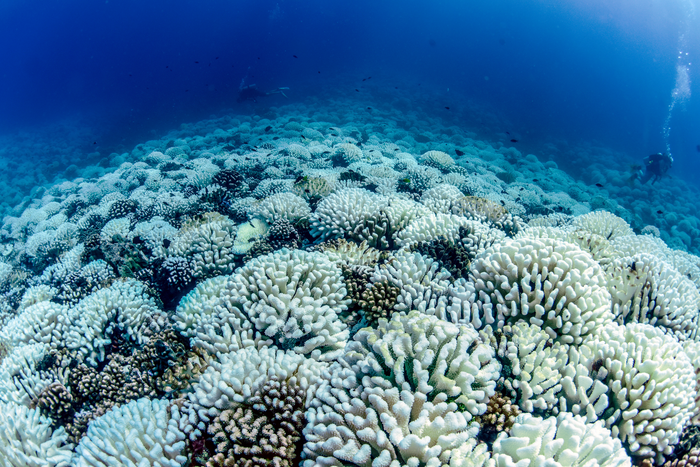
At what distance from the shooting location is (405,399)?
75.3 inches

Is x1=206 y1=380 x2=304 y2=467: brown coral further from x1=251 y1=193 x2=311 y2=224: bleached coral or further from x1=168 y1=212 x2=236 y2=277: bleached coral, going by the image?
x1=251 y1=193 x2=311 y2=224: bleached coral

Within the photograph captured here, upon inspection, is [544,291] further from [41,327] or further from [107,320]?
[41,327]

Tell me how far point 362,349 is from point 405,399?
538 millimetres

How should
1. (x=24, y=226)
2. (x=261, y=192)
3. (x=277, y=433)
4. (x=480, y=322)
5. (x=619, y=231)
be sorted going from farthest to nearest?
(x=24, y=226) → (x=261, y=192) → (x=619, y=231) → (x=480, y=322) → (x=277, y=433)

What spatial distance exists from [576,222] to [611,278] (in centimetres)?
297

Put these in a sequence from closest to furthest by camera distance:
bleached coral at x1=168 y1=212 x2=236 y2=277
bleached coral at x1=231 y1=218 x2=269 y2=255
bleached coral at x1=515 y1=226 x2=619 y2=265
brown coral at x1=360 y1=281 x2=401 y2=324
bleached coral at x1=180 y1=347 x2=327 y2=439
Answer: bleached coral at x1=180 y1=347 x2=327 y2=439
brown coral at x1=360 y1=281 x2=401 y2=324
bleached coral at x1=515 y1=226 x2=619 y2=265
bleached coral at x1=168 y1=212 x2=236 y2=277
bleached coral at x1=231 y1=218 x2=269 y2=255

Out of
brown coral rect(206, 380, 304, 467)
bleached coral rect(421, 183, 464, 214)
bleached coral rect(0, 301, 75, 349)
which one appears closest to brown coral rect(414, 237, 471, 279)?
bleached coral rect(421, 183, 464, 214)

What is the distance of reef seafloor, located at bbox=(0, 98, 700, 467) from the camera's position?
2.00m

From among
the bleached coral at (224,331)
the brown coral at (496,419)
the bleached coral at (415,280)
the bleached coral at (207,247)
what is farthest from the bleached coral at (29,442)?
the brown coral at (496,419)

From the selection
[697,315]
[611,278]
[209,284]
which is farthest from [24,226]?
[697,315]

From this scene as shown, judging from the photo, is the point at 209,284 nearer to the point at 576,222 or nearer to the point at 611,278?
the point at 611,278

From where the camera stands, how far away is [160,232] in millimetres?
6367

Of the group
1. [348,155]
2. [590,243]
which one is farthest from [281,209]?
[348,155]

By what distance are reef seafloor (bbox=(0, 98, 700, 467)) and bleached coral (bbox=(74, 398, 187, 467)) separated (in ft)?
0.05
